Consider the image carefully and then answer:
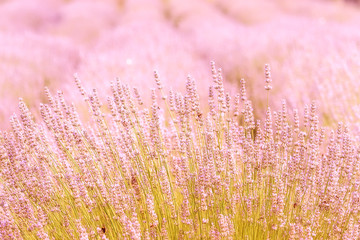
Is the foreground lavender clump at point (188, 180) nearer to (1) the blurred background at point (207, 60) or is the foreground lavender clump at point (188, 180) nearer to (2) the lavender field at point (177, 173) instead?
(2) the lavender field at point (177, 173)

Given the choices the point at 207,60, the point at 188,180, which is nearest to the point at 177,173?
the point at 188,180

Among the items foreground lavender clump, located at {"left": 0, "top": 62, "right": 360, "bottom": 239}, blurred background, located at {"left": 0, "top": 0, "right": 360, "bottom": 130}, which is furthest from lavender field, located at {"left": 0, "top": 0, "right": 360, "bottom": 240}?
blurred background, located at {"left": 0, "top": 0, "right": 360, "bottom": 130}

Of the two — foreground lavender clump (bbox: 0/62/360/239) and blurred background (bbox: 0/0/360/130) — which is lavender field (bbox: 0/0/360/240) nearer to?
foreground lavender clump (bbox: 0/62/360/239)

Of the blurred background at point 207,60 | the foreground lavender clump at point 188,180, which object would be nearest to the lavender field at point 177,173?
the foreground lavender clump at point 188,180

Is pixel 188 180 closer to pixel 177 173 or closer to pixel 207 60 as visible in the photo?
pixel 177 173

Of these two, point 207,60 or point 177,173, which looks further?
point 207,60

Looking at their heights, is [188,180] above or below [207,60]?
above

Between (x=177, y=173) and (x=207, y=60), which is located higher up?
(x=177, y=173)

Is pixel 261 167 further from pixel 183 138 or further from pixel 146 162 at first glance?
pixel 146 162

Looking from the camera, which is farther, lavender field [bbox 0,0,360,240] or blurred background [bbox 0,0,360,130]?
blurred background [bbox 0,0,360,130]

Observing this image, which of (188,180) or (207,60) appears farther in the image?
(207,60)

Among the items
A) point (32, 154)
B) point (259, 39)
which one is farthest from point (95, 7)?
point (32, 154)
